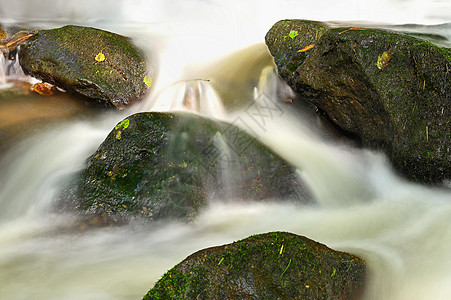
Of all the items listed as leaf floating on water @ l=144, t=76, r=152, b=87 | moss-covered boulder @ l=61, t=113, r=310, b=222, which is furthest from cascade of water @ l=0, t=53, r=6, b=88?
moss-covered boulder @ l=61, t=113, r=310, b=222

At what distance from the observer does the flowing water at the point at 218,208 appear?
10.4 ft

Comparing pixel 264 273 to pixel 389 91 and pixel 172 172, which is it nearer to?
pixel 172 172

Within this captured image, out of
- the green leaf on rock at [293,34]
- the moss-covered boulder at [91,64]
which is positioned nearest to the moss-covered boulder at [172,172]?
the moss-covered boulder at [91,64]

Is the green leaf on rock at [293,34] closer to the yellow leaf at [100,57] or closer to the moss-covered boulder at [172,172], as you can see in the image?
the moss-covered boulder at [172,172]

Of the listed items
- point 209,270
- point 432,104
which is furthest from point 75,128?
point 432,104

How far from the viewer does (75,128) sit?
19.0 feet

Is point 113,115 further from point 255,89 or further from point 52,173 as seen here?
point 255,89

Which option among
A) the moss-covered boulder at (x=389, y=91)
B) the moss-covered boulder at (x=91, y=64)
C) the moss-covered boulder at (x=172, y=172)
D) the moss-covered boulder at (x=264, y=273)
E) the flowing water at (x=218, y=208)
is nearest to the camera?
the moss-covered boulder at (x=264, y=273)

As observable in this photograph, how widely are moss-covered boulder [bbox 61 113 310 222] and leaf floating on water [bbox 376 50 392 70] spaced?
4.96 feet

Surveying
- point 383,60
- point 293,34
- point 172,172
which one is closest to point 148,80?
point 293,34

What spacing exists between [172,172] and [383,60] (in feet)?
8.57

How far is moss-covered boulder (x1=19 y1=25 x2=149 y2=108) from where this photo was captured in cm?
613

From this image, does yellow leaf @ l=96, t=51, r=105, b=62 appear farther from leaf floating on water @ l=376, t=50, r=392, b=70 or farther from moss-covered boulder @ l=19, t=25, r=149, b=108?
leaf floating on water @ l=376, t=50, r=392, b=70

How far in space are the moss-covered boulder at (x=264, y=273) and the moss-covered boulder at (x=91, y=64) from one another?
4179 mm
